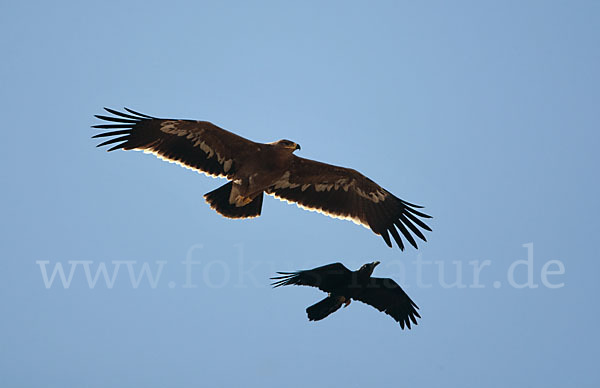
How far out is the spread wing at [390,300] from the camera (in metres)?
12.2

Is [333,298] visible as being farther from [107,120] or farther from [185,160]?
[107,120]

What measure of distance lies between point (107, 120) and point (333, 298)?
396 centimetres

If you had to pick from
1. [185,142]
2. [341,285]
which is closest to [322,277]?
[341,285]

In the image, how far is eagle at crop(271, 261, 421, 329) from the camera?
1154 centimetres

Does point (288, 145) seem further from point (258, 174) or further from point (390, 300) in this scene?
point (390, 300)

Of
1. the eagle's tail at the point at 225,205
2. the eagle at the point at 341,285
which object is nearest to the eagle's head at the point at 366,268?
the eagle at the point at 341,285

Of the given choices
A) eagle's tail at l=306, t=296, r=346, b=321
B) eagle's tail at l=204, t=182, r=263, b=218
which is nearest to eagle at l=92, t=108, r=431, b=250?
eagle's tail at l=204, t=182, r=263, b=218

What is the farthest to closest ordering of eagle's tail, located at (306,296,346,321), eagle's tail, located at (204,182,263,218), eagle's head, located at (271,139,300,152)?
eagle's tail, located at (204,182,263,218), eagle's head, located at (271,139,300,152), eagle's tail, located at (306,296,346,321)

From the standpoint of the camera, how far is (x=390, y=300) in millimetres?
12547

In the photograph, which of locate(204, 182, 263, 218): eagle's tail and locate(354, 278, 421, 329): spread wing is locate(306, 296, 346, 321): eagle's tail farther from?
locate(204, 182, 263, 218): eagle's tail

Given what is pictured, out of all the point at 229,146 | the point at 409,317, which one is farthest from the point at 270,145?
the point at 409,317

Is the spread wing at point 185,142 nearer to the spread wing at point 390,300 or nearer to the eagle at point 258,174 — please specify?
the eagle at point 258,174

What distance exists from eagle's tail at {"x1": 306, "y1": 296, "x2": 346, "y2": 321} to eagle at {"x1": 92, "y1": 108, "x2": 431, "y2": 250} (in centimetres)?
128

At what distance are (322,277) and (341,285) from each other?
318 mm
